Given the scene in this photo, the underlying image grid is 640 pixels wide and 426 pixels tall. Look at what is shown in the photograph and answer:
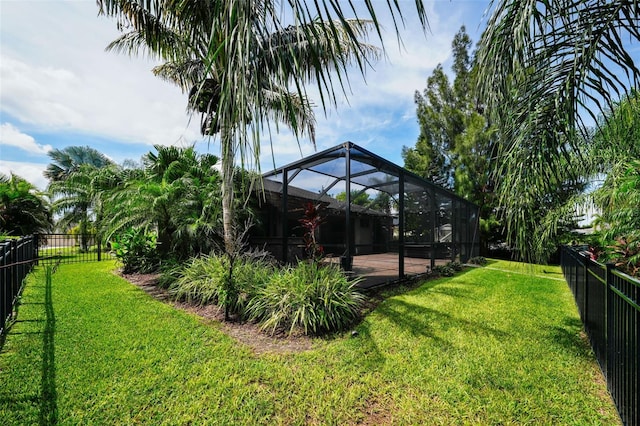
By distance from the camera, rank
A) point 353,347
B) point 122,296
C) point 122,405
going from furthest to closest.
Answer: point 122,296
point 353,347
point 122,405

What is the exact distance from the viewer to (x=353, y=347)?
351 cm

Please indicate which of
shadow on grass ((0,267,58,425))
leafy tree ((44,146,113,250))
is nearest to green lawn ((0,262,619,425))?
shadow on grass ((0,267,58,425))

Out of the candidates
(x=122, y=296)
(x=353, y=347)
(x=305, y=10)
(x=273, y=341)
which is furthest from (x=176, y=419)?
(x=122, y=296)

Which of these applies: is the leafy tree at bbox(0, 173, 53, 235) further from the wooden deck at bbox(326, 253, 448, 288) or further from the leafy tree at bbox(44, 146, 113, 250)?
the wooden deck at bbox(326, 253, 448, 288)

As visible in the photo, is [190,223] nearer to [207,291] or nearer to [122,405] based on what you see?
[207,291]

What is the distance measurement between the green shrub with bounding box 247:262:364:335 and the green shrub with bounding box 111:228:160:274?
5318mm

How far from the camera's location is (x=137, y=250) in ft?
26.9

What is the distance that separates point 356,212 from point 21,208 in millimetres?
14362

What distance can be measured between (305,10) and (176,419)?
3.03 meters

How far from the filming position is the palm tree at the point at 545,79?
2.62 m

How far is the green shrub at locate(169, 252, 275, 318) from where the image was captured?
474 centimetres

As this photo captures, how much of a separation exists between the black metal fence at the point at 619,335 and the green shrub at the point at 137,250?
9273 millimetres

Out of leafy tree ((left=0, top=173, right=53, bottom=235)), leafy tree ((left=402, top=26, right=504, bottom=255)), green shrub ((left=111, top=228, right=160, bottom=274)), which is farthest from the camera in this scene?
leafy tree ((left=402, top=26, right=504, bottom=255))

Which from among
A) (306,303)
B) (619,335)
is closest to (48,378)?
(306,303)
